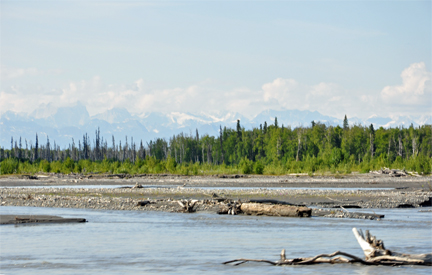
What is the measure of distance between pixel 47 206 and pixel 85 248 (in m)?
16.1

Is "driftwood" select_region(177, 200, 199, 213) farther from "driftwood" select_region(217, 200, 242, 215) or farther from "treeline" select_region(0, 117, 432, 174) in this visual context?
"treeline" select_region(0, 117, 432, 174)

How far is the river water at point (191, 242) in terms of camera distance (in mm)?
13820

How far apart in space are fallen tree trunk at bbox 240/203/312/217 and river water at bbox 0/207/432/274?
606mm

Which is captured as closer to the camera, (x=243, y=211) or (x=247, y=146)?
(x=243, y=211)

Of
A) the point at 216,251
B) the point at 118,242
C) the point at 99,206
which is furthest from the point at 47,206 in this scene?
the point at 216,251

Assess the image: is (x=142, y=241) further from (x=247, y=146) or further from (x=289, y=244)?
(x=247, y=146)

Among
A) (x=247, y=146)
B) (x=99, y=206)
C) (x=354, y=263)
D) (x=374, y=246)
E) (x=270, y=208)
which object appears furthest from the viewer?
(x=247, y=146)

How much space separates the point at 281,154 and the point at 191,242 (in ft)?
328

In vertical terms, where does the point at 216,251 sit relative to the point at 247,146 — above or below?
below

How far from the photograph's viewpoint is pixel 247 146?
128250 millimetres

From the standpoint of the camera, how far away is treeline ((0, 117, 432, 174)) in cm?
7819

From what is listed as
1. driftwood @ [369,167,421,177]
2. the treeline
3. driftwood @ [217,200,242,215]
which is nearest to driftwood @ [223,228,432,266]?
driftwood @ [217,200,242,215]

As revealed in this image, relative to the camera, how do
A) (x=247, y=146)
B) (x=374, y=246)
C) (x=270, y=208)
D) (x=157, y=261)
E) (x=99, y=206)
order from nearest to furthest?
(x=374, y=246) < (x=157, y=261) < (x=270, y=208) < (x=99, y=206) < (x=247, y=146)

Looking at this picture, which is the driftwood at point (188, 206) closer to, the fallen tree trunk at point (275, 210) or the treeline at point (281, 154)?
the fallen tree trunk at point (275, 210)
